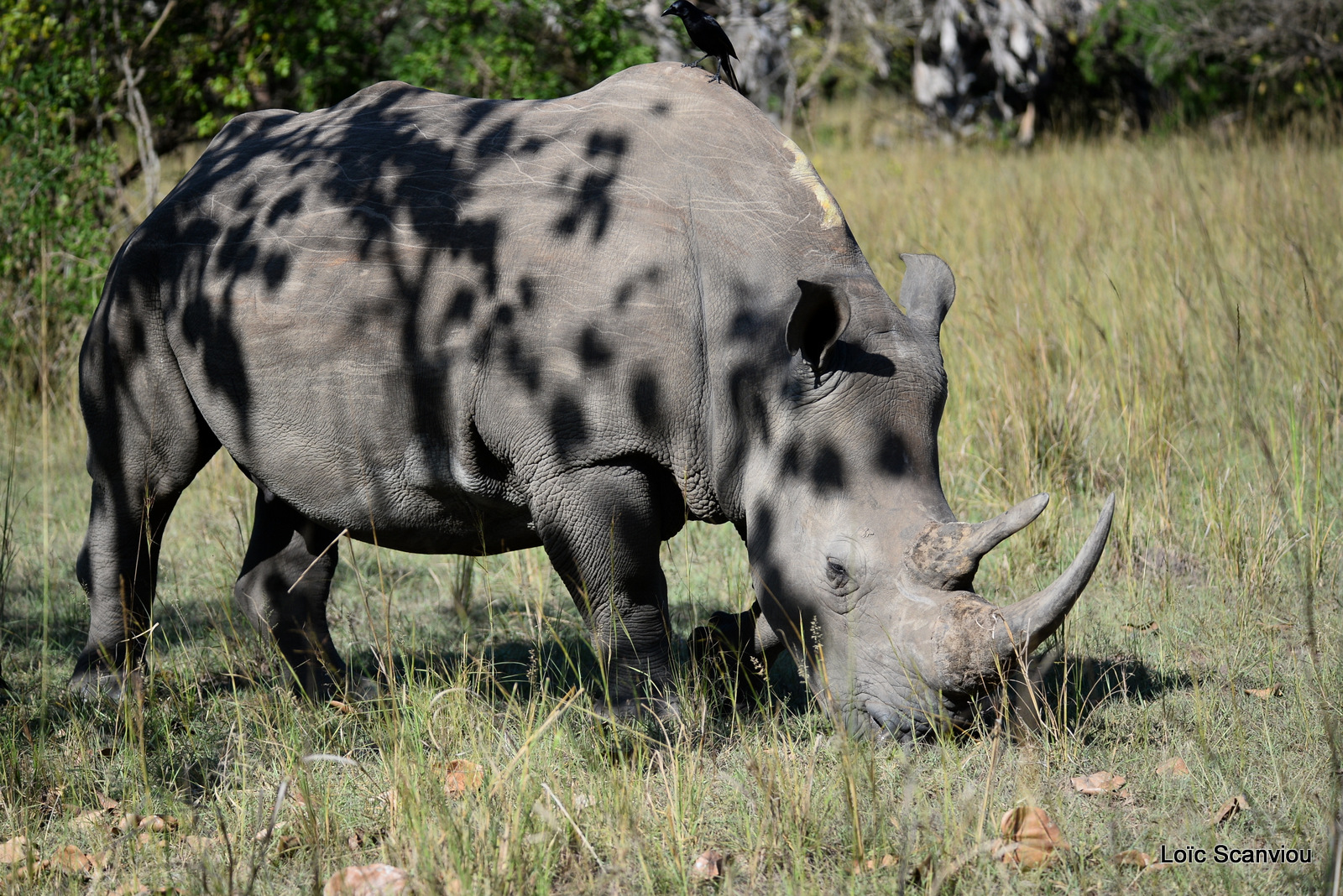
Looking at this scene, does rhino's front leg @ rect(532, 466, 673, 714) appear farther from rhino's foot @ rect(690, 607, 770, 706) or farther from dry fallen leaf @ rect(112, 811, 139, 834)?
dry fallen leaf @ rect(112, 811, 139, 834)

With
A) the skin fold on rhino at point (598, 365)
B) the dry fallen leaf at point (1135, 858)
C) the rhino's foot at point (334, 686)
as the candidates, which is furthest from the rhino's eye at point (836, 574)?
the rhino's foot at point (334, 686)

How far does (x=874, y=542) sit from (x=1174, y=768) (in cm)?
106

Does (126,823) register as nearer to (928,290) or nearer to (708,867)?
(708,867)

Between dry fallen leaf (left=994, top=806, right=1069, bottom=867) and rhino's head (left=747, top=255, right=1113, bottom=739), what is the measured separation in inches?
11.7

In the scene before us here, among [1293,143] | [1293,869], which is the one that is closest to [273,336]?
[1293,869]

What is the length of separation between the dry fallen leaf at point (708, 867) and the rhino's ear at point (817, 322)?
1.27 meters

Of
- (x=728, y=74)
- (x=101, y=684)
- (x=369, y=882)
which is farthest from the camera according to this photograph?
(x=101, y=684)

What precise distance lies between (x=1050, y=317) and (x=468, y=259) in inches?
169

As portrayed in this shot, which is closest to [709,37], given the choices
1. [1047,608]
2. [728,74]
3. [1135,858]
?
[728,74]

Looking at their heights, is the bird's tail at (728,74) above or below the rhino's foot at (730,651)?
above

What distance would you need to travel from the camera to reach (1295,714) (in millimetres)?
3434

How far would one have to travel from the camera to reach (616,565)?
3338 millimetres

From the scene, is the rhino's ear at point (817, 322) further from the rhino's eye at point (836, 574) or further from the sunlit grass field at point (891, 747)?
the sunlit grass field at point (891, 747)

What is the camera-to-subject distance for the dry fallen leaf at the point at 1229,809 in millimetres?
2885
